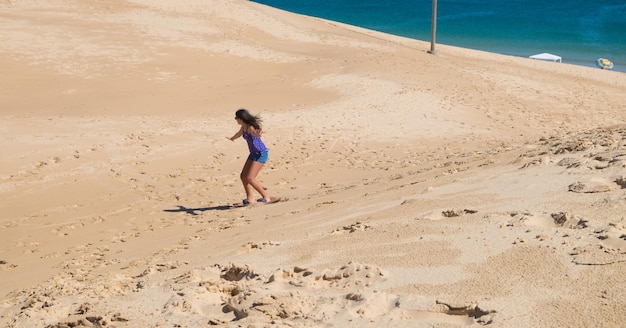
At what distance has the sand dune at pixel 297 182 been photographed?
4.54m

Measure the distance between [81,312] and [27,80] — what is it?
43.4ft

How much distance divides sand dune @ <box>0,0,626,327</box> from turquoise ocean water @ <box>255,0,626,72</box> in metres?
18.5

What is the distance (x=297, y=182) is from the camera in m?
10.7

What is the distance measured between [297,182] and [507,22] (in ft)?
155

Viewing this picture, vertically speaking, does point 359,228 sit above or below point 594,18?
below

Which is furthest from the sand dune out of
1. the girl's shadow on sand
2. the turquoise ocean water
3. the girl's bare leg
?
the turquoise ocean water

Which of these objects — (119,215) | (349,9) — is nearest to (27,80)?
(119,215)

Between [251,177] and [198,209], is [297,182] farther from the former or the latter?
[198,209]

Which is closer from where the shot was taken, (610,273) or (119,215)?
(610,273)

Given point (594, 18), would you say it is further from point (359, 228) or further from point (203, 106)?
point (359, 228)

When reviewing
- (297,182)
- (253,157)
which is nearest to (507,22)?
(297,182)

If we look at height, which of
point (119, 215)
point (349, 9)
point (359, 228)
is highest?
point (349, 9)

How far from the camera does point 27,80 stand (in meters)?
17.0

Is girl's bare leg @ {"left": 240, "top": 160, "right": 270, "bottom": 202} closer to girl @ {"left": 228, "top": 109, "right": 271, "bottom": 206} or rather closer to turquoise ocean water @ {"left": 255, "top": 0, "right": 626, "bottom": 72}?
girl @ {"left": 228, "top": 109, "right": 271, "bottom": 206}
